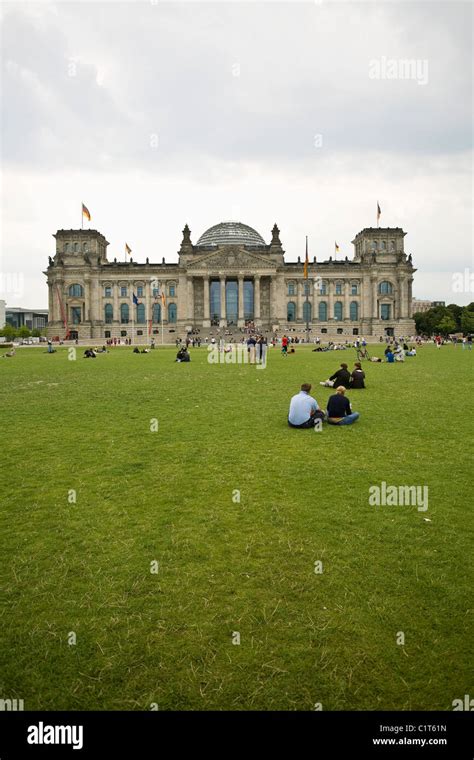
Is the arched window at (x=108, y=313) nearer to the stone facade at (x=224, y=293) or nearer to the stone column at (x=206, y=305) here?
the stone facade at (x=224, y=293)

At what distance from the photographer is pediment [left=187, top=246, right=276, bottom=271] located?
349ft

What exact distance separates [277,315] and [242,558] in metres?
104

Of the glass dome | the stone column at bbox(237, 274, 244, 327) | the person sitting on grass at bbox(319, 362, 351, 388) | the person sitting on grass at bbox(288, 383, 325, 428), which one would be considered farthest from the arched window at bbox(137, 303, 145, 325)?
the person sitting on grass at bbox(288, 383, 325, 428)

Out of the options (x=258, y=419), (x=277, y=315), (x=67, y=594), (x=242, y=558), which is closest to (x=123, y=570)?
(x=67, y=594)

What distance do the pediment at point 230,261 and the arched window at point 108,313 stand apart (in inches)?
816

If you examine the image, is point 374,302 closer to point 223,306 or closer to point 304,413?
point 223,306

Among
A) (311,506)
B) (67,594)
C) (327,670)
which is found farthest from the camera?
(311,506)

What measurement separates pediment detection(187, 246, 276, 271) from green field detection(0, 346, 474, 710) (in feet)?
321

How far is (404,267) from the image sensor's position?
359ft

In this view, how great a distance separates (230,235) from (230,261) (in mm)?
17631

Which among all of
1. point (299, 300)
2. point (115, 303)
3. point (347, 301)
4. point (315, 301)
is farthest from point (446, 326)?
point (115, 303)

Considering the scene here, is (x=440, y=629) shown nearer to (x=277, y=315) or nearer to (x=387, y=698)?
(x=387, y=698)

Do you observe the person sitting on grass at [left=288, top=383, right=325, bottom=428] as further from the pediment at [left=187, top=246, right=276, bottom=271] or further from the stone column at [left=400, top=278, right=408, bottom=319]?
the stone column at [left=400, top=278, right=408, bottom=319]

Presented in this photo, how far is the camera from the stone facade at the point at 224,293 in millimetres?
108500
